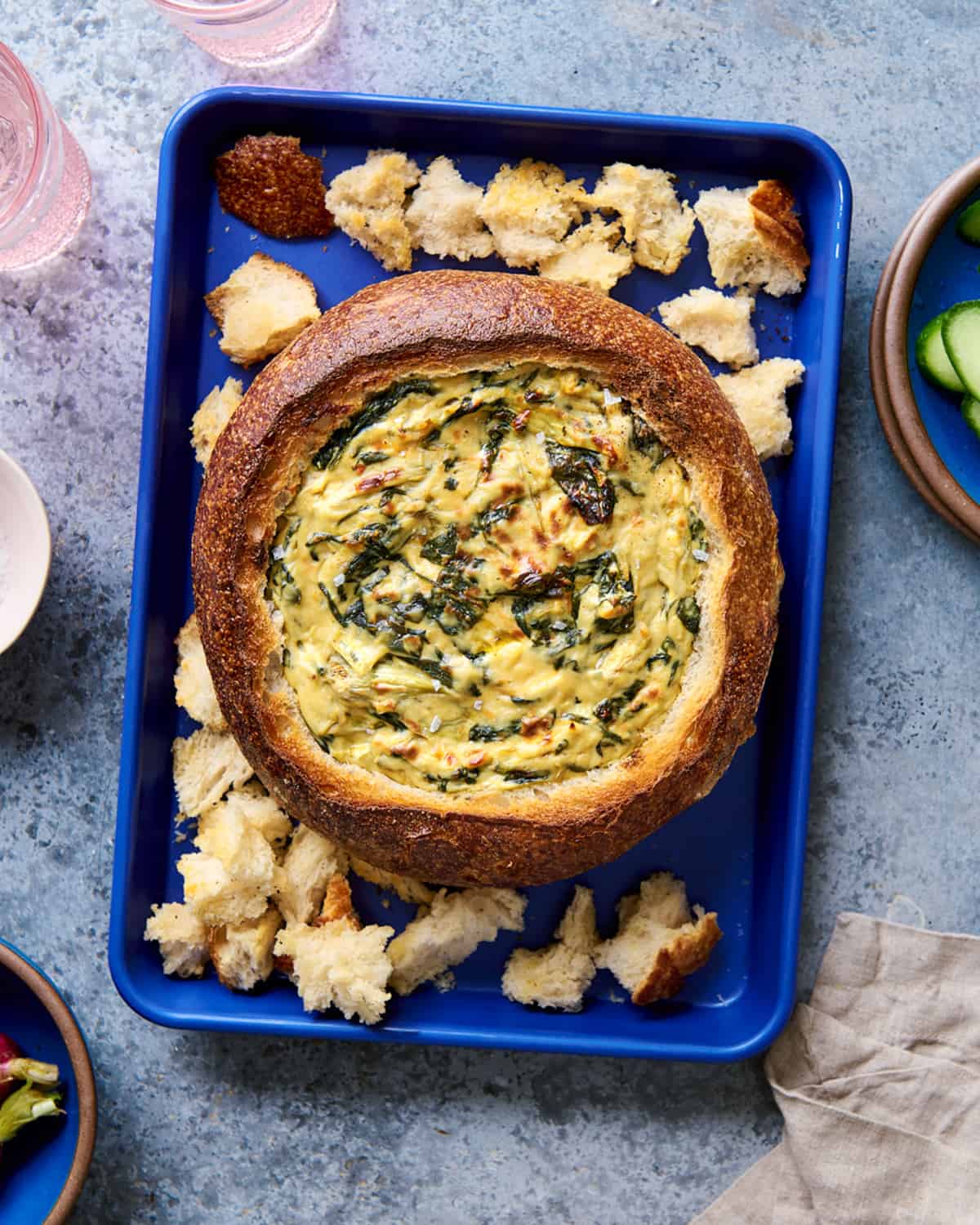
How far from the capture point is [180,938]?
2389mm

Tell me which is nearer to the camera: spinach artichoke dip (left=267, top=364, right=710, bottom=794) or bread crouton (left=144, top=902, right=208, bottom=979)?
spinach artichoke dip (left=267, top=364, right=710, bottom=794)

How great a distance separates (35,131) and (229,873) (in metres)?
1.53

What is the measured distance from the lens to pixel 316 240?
8.10 ft

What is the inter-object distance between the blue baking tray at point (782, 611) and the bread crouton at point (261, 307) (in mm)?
65

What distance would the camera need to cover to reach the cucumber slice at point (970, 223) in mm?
2422

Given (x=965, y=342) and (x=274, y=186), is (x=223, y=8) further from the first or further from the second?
(x=965, y=342)

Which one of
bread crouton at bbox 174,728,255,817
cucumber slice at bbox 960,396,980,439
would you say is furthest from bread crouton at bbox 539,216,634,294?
bread crouton at bbox 174,728,255,817

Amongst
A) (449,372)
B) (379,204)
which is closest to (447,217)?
(379,204)

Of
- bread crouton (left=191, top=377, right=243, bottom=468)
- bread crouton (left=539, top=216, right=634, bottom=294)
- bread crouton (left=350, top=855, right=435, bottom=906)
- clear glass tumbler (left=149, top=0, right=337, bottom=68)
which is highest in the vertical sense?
clear glass tumbler (left=149, top=0, right=337, bottom=68)

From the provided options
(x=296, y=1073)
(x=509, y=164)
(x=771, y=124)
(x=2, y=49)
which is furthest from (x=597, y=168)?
(x=296, y=1073)

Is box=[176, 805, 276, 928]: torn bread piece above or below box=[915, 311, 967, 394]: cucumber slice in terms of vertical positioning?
below

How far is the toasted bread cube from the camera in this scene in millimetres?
2389

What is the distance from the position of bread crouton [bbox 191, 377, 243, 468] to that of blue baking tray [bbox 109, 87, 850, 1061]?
1.8 inches

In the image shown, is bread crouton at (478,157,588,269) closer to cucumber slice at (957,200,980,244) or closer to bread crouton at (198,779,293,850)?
cucumber slice at (957,200,980,244)
